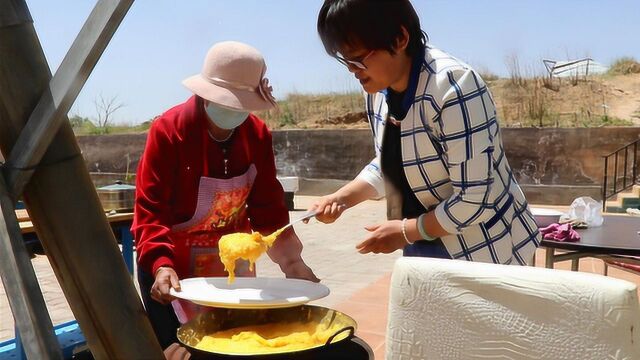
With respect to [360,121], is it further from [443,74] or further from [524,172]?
[443,74]

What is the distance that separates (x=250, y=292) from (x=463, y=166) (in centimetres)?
65

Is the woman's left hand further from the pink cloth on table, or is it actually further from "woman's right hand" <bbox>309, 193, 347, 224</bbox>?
the pink cloth on table

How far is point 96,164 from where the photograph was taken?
21297 millimetres

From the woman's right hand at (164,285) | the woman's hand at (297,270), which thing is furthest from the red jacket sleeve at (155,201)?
the woman's hand at (297,270)

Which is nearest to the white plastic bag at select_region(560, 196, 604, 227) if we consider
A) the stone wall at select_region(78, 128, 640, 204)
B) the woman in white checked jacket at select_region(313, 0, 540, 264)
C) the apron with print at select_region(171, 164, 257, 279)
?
the woman in white checked jacket at select_region(313, 0, 540, 264)

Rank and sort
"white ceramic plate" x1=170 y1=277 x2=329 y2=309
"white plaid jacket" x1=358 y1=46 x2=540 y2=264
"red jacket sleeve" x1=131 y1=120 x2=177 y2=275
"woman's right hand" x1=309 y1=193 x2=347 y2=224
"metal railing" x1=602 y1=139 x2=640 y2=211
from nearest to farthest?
"white ceramic plate" x1=170 y1=277 x2=329 y2=309
"white plaid jacket" x1=358 y1=46 x2=540 y2=264
"red jacket sleeve" x1=131 y1=120 x2=177 y2=275
"woman's right hand" x1=309 y1=193 x2=347 y2=224
"metal railing" x1=602 y1=139 x2=640 y2=211

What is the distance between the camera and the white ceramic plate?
148 cm

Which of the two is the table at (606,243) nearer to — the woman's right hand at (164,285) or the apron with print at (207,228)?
the apron with print at (207,228)

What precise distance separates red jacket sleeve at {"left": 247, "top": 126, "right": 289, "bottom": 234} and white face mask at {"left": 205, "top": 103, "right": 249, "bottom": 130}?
0.14 meters

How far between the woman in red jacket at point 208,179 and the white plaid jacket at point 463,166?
1.65 feet

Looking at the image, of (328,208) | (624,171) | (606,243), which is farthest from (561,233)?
(624,171)

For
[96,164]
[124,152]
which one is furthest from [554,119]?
[96,164]

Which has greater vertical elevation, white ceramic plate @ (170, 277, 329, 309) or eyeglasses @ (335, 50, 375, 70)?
eyeglasses @ (335, 50, 375, 70)

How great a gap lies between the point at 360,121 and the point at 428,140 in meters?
19.4
